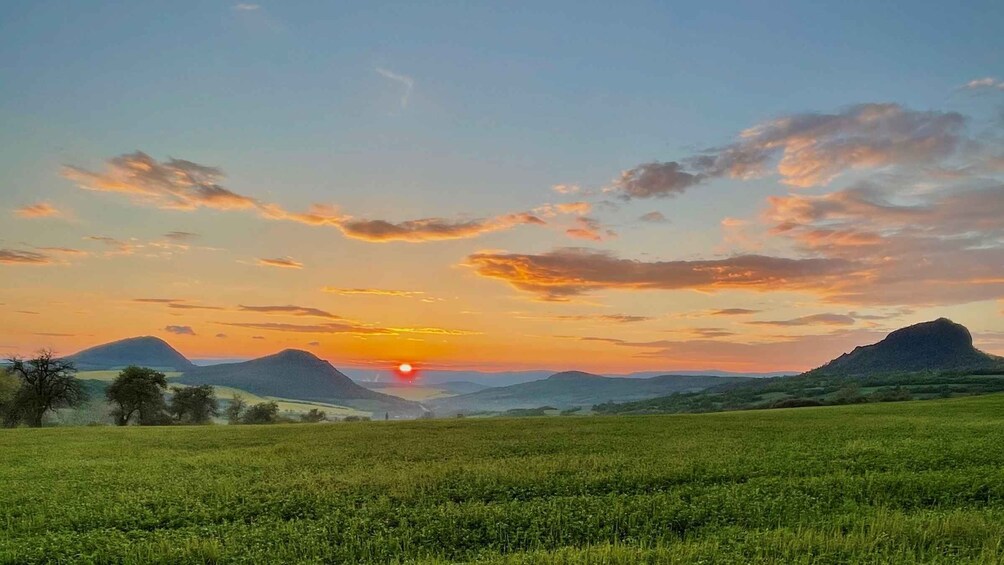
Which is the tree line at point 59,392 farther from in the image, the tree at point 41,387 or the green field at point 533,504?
the green field at point 533,504

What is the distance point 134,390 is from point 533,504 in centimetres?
11846

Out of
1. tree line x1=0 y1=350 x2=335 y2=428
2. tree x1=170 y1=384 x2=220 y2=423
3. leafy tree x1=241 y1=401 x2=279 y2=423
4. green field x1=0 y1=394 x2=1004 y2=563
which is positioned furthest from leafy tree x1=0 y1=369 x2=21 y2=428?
green field x1=0 y1=394 x2=1004 y2=563

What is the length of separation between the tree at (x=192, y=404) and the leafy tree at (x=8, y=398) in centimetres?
3020

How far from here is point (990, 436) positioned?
32875mm

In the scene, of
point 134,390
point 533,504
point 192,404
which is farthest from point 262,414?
point 533,504

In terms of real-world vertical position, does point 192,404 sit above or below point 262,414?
above

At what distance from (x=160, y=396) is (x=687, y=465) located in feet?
408

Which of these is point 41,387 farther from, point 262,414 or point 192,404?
point 262,414

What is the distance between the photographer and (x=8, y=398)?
10281 cm

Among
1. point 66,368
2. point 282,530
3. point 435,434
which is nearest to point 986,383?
point 435,434

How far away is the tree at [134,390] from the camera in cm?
10981

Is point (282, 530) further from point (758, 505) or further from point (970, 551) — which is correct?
point (970, 551)

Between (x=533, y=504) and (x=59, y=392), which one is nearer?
(x=533, y=504)

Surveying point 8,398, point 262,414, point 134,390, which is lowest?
point 262,414
